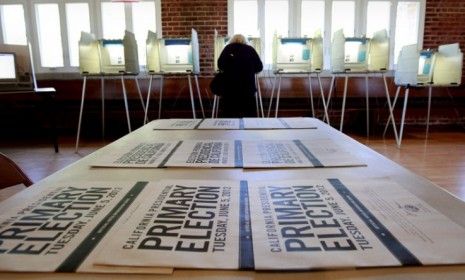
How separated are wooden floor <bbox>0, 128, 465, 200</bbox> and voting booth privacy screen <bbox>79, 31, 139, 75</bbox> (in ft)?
3.14

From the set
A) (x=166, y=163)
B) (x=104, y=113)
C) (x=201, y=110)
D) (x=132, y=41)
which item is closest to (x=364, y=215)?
(x=166, y=163)

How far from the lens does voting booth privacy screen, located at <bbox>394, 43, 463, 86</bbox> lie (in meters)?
4.61

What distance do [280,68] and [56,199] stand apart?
4571 mm

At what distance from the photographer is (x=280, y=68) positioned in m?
5.01

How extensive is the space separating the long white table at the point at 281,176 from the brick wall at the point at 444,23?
17.7 ft

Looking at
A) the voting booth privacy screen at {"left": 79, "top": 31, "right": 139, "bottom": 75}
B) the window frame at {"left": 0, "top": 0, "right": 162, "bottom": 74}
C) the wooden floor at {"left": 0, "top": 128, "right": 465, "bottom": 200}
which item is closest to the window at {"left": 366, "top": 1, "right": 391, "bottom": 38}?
the wooden floor at {"left": 0, "top": 128, "right": 465, "bottom": 200}

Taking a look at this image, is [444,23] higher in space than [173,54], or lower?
higher

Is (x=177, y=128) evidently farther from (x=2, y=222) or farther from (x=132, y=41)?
(x=132, y=41)

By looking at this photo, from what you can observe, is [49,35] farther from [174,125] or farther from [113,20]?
[174,125]

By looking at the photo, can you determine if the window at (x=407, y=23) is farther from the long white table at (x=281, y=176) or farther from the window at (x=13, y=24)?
the window at (x=13, y=24)

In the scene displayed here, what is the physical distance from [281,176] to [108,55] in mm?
4447

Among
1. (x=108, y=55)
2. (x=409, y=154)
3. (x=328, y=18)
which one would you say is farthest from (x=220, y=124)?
(x=328, y=18)

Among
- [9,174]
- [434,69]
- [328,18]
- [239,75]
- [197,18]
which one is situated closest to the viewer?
[9,174]

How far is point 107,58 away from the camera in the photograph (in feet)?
15.7
